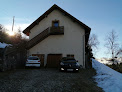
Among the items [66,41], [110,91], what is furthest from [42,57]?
[110,91]

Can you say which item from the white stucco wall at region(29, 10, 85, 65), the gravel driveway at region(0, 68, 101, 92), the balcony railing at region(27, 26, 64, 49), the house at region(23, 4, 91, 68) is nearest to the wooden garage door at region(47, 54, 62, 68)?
the house at region(23, 4, 91, 68)

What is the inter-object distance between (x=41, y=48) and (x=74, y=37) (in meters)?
5.19

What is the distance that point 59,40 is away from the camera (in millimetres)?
14039

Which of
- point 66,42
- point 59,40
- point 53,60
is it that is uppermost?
point 59,40

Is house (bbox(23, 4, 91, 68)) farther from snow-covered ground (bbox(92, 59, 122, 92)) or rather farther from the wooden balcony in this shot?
snow-covered ground (bbox(92, 59, 122, 92))

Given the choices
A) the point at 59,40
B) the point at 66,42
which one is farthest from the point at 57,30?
the point at 66,42

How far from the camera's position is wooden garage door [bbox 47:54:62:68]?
13069 millimetres

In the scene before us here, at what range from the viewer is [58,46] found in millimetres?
13859

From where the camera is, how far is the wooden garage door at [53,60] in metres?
13.1

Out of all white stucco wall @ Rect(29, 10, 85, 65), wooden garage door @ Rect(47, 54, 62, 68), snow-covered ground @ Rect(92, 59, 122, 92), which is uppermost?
white stucco wall @ Rect(29, 10, 85, 65)

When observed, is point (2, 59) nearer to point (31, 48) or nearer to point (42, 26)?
point (31, 48)

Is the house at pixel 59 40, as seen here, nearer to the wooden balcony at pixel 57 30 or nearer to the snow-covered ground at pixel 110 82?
the wooden balcony at pixel 57 30

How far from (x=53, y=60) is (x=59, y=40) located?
3.07 metres

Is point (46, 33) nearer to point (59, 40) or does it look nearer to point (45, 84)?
point (59, 40)
